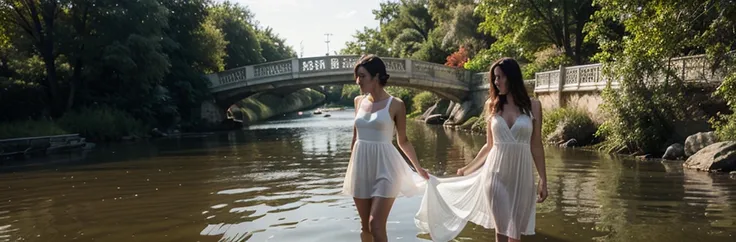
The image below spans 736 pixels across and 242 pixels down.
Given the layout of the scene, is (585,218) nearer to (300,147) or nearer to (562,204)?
(562,204)

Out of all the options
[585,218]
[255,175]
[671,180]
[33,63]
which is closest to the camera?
[585,218]

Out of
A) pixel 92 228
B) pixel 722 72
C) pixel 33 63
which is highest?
pixel 33 63

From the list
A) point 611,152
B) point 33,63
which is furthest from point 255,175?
point 33,63

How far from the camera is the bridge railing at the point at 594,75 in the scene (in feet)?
39.0

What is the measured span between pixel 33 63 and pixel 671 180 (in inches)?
906

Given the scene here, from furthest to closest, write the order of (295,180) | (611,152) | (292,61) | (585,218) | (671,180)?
(292,61) → (611,152) → (295,180) → (671,180) → (585,218)

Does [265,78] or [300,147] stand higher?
[265,78]

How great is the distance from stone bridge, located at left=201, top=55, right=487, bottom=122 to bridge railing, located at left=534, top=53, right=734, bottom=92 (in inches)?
302

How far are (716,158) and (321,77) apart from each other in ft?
63.3

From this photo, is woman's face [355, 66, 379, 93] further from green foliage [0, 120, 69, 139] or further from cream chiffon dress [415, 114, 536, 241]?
green foliage [0, 120, 69, 139]

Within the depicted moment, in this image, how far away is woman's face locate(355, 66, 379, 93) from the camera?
3768mm

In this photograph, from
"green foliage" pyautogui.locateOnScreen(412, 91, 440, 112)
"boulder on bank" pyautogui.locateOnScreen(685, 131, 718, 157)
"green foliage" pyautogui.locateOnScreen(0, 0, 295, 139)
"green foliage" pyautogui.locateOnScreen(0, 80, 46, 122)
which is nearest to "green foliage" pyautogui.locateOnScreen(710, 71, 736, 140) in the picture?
"boulder on bank" pyautogui.locateOnScreen(685, 131, 718, 157)

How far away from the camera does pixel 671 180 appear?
8516 millimetres

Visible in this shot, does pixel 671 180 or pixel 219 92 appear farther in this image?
pixel 219 92
